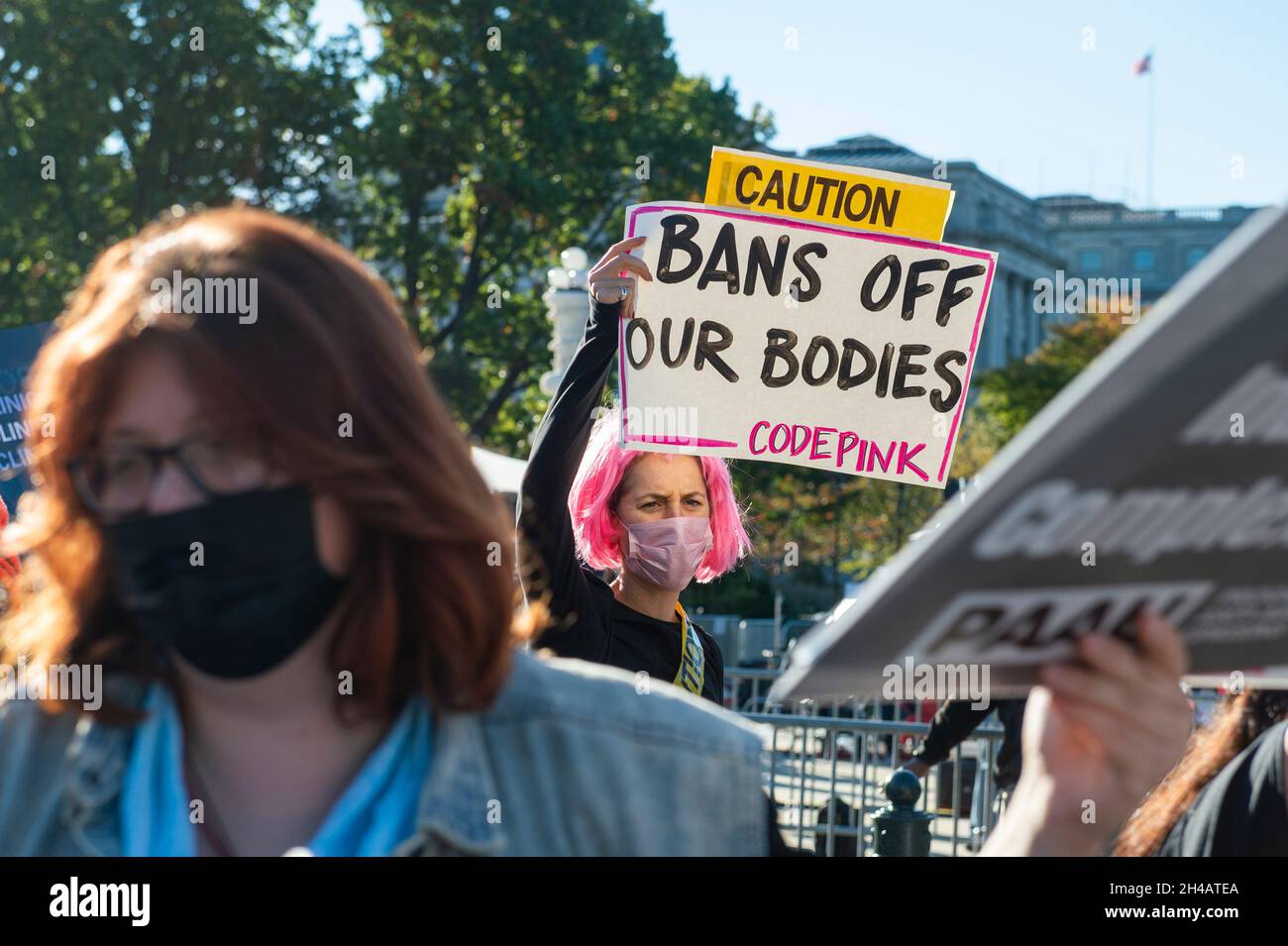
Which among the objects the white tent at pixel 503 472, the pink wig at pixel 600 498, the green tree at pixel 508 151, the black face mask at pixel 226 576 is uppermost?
the green tree at pixel 508 151

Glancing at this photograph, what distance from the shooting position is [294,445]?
67.0 inches

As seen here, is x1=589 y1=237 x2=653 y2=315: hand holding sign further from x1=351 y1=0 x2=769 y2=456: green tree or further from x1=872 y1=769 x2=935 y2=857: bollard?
x1=351 y1=0 x2=769 y2=456: green tree

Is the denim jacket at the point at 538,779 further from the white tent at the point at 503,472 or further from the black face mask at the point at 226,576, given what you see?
the white tent at the point at 503,472

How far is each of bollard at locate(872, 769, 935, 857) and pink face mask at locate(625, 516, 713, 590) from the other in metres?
1.70

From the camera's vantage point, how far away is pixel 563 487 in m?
3.34

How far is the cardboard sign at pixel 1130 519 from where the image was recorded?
1184 mm

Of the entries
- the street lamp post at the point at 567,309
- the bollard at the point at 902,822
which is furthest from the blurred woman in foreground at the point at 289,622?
the street lamp post at the point at 567,309

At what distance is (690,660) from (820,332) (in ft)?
3.61

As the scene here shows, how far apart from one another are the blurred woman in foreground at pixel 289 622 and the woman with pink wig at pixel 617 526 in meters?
1.48

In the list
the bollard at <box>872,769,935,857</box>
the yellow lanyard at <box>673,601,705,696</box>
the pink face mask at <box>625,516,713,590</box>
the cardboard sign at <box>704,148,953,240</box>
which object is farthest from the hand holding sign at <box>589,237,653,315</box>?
the bollard at <box>872,769,935,857</box>
